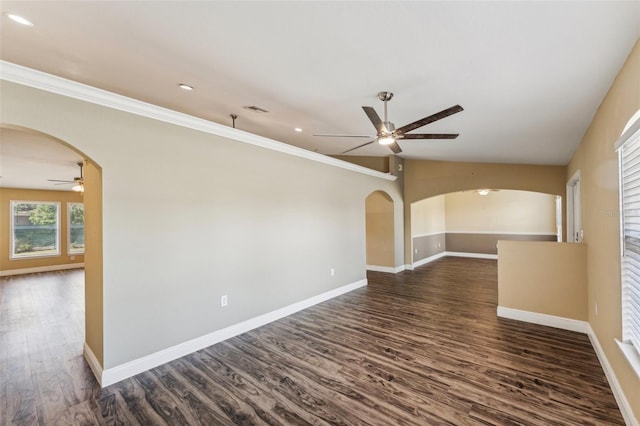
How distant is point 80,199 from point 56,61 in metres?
8.62

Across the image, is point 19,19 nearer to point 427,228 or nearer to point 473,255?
point 427,228

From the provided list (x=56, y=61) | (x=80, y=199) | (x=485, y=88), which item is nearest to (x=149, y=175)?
(x=56, y=61)

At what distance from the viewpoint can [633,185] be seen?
1920 millimetres

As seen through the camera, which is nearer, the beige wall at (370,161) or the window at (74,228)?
the beige wall at (370,161)

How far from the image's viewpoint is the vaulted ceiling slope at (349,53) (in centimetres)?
163

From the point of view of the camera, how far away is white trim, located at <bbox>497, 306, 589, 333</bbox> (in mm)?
3580

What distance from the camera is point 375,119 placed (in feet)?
8.95

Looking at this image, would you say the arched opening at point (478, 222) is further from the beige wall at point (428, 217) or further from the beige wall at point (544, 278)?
the beige wall at point (544, 278)

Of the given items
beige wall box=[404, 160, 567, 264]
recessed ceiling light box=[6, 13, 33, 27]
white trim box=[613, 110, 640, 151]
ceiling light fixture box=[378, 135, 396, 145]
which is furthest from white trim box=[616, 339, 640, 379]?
beige wall box=[404, 160, 567, 264]

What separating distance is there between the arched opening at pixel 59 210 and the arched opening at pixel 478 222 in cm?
702

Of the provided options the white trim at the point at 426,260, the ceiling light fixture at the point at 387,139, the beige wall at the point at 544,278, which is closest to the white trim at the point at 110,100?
the ceiling light fixture at the point at 387,139

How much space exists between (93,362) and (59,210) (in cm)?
852

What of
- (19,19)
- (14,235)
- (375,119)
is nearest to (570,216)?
(375,119)

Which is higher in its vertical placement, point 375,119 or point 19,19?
point 19,19
